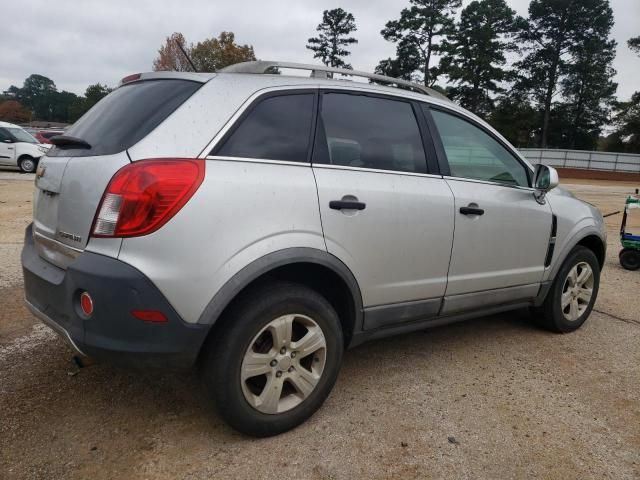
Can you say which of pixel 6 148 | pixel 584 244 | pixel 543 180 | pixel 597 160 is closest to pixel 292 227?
pixel 543 180

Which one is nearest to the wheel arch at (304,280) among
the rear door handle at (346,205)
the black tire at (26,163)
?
the rear door handle at (346,205)

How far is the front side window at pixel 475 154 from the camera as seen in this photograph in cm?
316

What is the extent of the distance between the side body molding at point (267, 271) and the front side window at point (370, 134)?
50 centimetres

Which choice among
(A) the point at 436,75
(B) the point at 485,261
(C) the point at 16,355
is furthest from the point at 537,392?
(A) the point at 436,75

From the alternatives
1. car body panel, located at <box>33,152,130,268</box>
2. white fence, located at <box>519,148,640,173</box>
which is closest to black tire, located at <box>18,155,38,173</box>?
car body panel, located at <box>33,152,130,268</box>

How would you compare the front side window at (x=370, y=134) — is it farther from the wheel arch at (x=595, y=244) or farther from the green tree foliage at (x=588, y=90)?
the green tree foliage at (x=588, y=90)

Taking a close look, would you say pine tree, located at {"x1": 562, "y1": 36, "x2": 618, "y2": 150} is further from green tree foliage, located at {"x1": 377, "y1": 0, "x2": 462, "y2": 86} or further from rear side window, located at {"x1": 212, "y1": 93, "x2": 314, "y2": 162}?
rear side window, located at {"x1": 212, "y1": 93, "x2": 314, "y2": 162}

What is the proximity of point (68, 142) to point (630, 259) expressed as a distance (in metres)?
6.85

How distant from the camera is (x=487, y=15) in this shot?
47.4 meters

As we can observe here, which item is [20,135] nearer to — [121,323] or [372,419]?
[121,323]

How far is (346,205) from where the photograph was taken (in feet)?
8.14

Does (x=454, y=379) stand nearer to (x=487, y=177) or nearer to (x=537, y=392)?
(x=537, y=392)

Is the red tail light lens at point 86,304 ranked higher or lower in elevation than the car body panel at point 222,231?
lower

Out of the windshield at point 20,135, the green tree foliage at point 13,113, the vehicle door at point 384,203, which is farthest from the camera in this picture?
the green tree foliage at point 13,113
